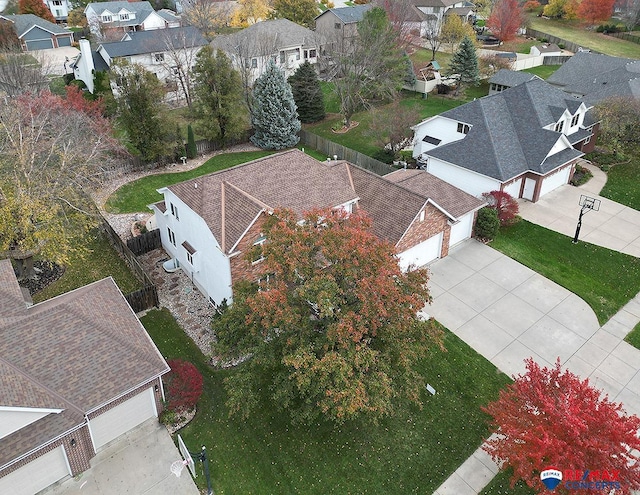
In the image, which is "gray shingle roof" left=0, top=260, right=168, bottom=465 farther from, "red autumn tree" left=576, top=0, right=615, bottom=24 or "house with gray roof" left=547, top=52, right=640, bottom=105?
"red autumn tree" left=576, top=0, right=615, bottom=24

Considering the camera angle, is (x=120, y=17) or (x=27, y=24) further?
(x=120, y=17)

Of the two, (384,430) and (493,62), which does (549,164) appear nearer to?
(384,430)

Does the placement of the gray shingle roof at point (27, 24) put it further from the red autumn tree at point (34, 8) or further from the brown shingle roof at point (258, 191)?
the brown shingle roof at point (258, 191)

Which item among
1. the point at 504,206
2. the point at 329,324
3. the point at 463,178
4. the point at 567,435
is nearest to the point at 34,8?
the point at 463,178

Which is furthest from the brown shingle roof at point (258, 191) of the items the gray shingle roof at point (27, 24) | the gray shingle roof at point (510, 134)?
the gray shingle roof at point (27, 24)

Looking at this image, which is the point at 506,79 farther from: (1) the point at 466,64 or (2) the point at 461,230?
(2) the point at 461,230

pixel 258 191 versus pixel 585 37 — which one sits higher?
pixel 258 191

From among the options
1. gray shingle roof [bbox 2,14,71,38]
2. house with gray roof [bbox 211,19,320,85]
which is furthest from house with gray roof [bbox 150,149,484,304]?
gray shingle roof [bbox 2,14,71,38]
